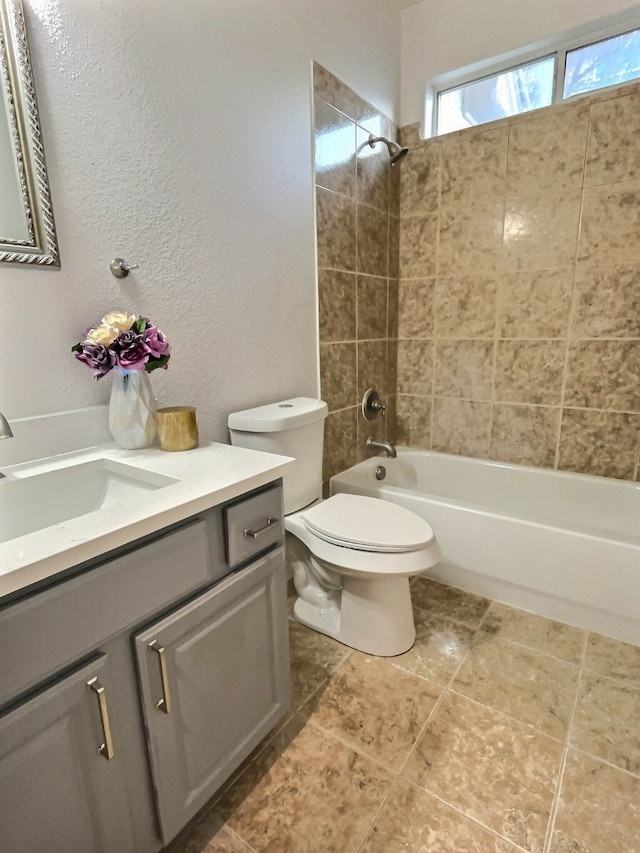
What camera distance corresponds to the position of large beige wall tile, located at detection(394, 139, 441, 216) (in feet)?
7.66

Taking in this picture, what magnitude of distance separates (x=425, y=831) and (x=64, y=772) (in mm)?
831

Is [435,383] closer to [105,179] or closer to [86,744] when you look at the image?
[105,179]

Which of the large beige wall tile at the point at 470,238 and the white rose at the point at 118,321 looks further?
the large beige wall tile at the point at 470,238

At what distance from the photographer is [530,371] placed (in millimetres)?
2260

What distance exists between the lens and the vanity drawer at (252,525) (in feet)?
3.18

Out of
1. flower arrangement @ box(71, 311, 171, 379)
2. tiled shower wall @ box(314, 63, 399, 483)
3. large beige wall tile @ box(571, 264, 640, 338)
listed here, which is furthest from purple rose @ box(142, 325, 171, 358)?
large beige wall tile @ box(571, 264, 640, 338)

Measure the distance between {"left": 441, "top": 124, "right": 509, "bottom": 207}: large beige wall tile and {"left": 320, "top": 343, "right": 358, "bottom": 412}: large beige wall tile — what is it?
96 centimetres

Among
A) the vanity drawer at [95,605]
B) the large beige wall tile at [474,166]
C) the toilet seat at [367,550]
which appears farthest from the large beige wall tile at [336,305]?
the vanity drawer at [95,605]

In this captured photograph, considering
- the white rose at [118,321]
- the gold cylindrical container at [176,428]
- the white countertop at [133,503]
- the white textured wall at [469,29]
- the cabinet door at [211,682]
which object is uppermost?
the white textured wall at [469,29]

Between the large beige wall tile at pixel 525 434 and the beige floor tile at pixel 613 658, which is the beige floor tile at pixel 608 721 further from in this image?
the large beige wall tile at pixel 525 434

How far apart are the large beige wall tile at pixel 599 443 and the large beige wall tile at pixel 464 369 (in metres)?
0.42

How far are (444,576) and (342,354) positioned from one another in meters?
1.13

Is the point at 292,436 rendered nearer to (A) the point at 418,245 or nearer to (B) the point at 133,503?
(B) the point at 133,503

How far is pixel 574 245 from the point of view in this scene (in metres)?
2.06
